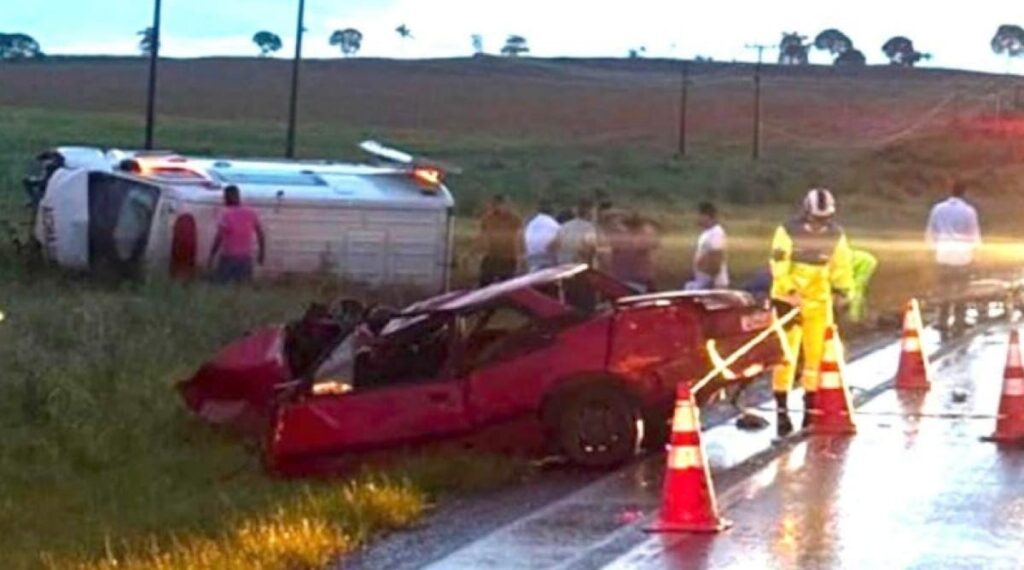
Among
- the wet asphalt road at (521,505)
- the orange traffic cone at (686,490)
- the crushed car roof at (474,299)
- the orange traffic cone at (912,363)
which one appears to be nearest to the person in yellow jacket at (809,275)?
the wet asphalt road at (521,505)

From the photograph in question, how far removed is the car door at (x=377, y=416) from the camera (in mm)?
13531

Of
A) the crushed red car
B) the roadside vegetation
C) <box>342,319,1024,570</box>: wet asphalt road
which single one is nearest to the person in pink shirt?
the roadside vegetation

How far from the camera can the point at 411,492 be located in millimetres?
12531

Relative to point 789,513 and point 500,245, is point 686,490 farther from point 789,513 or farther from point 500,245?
point 500,245

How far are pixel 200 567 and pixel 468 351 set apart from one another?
4171mm

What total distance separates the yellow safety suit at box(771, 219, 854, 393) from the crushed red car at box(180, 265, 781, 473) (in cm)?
103

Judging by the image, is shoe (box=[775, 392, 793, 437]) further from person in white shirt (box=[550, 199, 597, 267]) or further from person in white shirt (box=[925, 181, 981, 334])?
person in white shirt (box=[925, 181, 981, 334])

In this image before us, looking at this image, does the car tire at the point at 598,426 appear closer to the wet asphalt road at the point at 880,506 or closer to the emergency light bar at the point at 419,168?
the wet asphalt road at the point at 880,506

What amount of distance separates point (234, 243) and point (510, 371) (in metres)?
12.0

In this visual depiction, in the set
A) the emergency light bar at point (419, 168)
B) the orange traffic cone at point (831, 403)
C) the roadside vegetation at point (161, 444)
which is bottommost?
the roadside vegetation at point (161, 444)

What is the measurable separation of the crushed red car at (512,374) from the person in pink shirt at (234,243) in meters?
10.8

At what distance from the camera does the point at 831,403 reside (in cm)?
1535

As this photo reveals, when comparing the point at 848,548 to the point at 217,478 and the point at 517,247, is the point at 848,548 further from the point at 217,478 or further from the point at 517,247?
the point at 517,247

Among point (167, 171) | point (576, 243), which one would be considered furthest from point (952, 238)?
point (167, 171)
